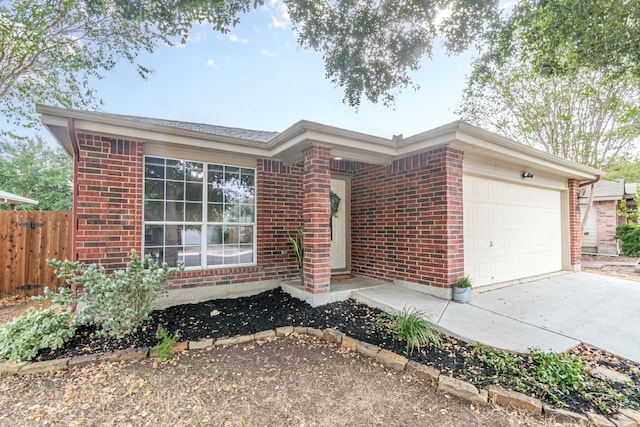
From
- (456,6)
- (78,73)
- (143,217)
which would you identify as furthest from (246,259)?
(78,73)

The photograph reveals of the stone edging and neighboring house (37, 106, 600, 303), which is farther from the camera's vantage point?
neighboring house (37, 106, 600, 303)

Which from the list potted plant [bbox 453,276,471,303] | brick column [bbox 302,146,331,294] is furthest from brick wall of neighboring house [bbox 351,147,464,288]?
brick column [bbox 302,146,331,294]

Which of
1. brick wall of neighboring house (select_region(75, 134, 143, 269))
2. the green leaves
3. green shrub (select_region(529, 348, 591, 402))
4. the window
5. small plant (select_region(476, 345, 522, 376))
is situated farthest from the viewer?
the green leaves

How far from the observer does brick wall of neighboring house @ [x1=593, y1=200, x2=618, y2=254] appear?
1304 cm

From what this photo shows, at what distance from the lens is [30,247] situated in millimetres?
5867

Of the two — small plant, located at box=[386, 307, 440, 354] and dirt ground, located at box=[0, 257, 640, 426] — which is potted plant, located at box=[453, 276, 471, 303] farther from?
dirt ground, located at box=[0, 257, 640, 426]

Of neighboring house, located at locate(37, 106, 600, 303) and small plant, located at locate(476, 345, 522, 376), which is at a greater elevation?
neighboring house, located at locate(37, 106, 600, 303)

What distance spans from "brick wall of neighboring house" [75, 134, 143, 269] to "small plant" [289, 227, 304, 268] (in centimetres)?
261

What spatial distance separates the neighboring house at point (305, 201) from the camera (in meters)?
4.11

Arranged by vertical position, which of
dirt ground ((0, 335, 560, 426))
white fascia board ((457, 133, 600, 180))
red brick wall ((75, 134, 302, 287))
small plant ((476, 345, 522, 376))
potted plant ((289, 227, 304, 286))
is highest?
white fascia board ((457, 133, 600, 180))

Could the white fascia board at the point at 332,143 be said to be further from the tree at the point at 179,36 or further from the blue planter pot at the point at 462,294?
the blue planter pot at the point at 462,294

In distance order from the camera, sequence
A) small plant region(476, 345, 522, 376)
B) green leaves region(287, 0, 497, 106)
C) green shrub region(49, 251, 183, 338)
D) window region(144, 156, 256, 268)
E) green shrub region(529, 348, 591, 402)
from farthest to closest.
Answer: green leaves region(287, 0, 497, 106)
window region(144, 156, 256, 268)
green shrub region(49, 251, 183, 338)
small plant region(476, 345, 522, 376)
green shrub region(529, 348, 591, 402)

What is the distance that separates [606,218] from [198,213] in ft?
59.3

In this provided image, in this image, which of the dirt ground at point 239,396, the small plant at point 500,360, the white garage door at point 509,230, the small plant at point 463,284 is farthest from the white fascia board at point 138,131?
the small plant at point 500,360
